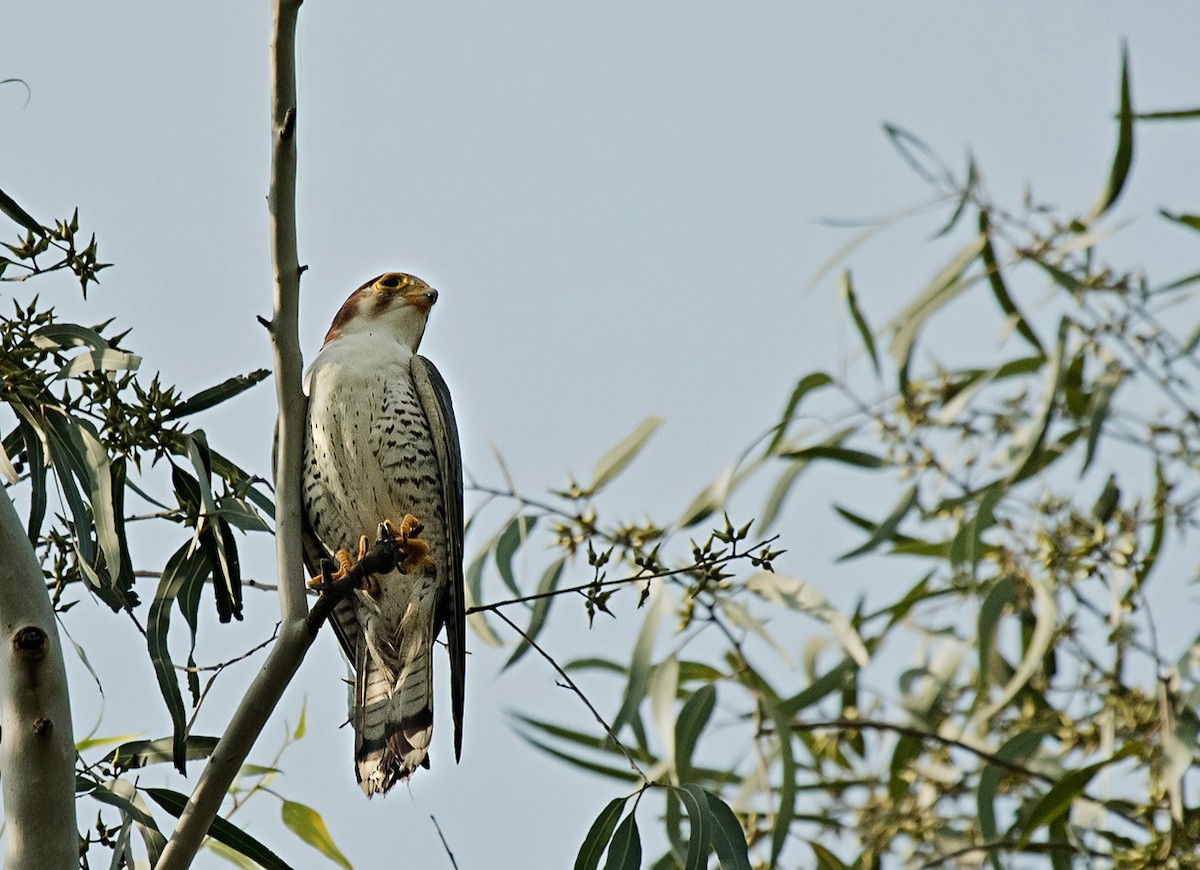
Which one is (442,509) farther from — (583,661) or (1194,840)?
(1194,840)

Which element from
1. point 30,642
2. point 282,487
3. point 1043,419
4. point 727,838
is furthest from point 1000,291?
point 30,642

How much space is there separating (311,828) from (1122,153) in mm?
3180

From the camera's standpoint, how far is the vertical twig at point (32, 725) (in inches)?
82.8

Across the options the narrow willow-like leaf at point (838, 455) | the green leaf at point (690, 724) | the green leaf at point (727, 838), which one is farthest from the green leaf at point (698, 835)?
the narrow willow-like leaf at point (838, 455)

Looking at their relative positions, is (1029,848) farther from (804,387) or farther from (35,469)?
(35,469)

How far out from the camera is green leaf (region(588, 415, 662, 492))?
4.62m

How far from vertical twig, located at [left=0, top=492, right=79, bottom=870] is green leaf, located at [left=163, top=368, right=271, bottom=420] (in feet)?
2.19

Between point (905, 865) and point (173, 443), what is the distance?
3248 millimetres

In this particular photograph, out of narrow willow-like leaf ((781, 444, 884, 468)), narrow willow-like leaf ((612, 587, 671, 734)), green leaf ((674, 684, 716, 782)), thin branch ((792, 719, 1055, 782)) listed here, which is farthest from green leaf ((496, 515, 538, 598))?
thin branch ((792, 719, 1055, 782))

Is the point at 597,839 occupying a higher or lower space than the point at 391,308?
lower

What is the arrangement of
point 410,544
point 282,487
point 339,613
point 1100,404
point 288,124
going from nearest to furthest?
point 288,124 → point 282,487 → point 410,544 → point 339,613 → point 1100,404

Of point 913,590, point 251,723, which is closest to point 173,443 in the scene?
point 251,723

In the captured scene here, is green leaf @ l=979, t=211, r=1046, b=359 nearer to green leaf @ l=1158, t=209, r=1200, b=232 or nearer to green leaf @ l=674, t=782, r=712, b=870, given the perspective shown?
green leaf @ l=1158, t=209, r=1200, b=232

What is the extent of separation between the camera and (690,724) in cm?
402
